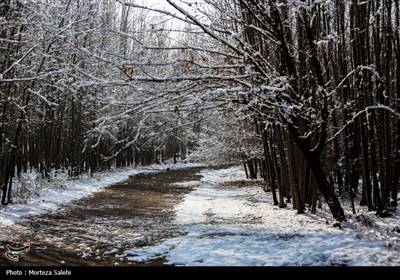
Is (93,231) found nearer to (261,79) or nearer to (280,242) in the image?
(280,242)

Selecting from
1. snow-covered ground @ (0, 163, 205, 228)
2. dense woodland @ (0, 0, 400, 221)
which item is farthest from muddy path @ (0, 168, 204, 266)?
dense woodland @ (0, 0, 400, 221)

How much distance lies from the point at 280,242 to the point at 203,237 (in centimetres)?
162

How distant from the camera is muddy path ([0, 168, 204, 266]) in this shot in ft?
21.8

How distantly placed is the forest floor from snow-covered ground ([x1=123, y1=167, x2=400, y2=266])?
2cm

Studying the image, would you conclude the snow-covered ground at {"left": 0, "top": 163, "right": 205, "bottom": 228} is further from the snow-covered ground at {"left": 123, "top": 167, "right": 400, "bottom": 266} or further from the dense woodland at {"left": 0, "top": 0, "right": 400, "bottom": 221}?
the snow-covered ground at {"left": 123, "top": 167, "right": 400, "bottom": 266}

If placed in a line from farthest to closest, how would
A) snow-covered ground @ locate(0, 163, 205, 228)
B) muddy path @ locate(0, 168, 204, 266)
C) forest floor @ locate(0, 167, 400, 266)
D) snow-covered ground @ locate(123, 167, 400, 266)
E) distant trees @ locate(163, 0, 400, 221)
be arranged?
snow-covered ground @ locate(0, 163, 205, 228), distant trees @ locate(163, 0, 400, 221), muddy path @ locate(0, 168, 204, 266), forest floor @ locate(0, 167, 400, 266), snow-covered ground @ locate(123, 167, 400, 266)

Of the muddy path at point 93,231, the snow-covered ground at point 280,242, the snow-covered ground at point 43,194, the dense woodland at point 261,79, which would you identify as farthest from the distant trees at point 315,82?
the snow-covered ground at point 43,194

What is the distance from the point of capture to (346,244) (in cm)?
661

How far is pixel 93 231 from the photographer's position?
8977mm

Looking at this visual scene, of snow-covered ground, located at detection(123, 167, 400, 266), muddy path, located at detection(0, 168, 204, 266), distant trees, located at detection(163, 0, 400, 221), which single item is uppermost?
distant trees, located at detection(163, 0, 400, 221)

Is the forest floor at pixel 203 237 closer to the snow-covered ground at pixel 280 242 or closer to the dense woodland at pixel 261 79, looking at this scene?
the snow-covered ground at pixel 280 242
